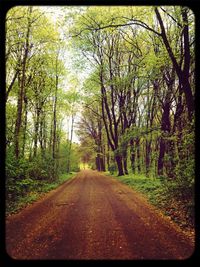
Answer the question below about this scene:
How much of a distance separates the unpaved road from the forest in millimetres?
1250

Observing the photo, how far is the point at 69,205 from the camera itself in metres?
9.13

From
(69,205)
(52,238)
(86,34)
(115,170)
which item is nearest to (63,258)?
(52,238)

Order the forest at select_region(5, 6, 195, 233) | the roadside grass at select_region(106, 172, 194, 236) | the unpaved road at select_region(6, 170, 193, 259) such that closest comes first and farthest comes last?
the unpaved road at select_region(6, 170, 193, 259) → the roadside grass at select_region(106, 172, 194, 236) → the forest at select_region(5, 6, 195, 233)

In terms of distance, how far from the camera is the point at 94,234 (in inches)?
221

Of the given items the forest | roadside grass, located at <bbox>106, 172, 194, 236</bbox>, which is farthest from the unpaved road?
the forest

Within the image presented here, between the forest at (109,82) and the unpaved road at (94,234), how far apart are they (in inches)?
49.2

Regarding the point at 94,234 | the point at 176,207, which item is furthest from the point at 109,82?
the point at 94,234

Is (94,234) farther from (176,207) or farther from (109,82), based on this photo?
(109,82)

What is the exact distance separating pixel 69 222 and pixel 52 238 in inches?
52.1

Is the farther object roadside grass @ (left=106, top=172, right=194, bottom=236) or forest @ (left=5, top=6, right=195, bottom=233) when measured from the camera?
forest @ (left=5, top=6, right=195, bottom=233)

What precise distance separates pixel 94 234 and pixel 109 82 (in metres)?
16.8

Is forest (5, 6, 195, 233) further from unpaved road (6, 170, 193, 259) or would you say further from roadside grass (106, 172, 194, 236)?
unpaved road (6, 170, 193, 259)

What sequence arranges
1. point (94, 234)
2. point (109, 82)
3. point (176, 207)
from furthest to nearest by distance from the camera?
point (109, 82)
point (176, 207)
point (94, 234)

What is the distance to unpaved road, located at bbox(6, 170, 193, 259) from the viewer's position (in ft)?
14.6
